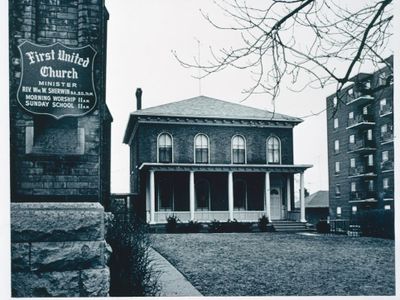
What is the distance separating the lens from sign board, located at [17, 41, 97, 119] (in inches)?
186

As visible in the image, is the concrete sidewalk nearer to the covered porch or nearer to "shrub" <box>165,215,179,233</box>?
"shrub" <box>165,215,179,233</box>

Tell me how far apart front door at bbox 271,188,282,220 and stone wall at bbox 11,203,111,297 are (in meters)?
15.4

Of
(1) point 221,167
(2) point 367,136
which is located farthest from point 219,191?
(2) point 367,136

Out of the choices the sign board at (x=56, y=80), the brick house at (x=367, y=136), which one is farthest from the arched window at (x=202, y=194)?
the sign board at (x=56, y=80)

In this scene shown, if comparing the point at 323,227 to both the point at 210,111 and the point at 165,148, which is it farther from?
the point at 165,148

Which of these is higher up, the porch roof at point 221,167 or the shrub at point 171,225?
the porch roof at point 221,167

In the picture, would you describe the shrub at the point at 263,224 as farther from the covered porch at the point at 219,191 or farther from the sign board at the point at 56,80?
the sign board at the point at 56,80

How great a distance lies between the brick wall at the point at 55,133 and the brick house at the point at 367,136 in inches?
110

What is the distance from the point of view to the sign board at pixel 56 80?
4730 millimetres

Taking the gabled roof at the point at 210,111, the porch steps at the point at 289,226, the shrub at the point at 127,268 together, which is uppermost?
the gabled roof at the point at 210,111

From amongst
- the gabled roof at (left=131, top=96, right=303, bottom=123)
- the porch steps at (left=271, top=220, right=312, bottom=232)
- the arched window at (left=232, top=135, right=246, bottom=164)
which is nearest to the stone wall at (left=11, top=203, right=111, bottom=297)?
the gabled roof at (left=131, top=96, right=303, bottom=123)

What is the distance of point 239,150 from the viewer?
19078 millimetres

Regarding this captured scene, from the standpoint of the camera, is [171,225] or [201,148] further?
[201,148]

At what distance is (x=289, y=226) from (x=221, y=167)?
3584 mm
